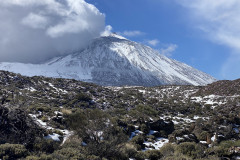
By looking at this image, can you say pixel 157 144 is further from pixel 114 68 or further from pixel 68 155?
pixel 114 68

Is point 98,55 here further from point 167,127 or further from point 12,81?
point 167,127

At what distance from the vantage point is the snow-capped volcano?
138 metres

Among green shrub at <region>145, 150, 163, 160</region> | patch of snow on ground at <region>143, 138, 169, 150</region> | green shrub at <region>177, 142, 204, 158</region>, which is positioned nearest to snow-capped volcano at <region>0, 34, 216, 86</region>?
patch of snow on ground at <region>143, 138, 169, 150</region>

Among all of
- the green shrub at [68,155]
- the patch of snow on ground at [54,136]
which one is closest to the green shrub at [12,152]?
the green shrub at [68,155]

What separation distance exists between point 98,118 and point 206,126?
1263 centimetres

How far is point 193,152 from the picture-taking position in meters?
10.3

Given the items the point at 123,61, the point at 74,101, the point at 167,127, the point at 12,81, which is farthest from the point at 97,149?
the point at 123,61

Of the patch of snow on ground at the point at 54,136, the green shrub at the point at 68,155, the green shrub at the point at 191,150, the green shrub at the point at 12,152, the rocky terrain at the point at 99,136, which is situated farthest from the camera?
the patch of snow on ground at the point at 54,136

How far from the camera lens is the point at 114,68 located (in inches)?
6353

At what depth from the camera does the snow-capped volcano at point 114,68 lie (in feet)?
452

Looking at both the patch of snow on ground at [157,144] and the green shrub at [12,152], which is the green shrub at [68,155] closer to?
the green shrub at [12,152]

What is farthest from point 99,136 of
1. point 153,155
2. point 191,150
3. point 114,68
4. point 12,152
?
point 114,68

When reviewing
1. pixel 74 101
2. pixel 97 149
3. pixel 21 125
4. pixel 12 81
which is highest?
pixel 12 81

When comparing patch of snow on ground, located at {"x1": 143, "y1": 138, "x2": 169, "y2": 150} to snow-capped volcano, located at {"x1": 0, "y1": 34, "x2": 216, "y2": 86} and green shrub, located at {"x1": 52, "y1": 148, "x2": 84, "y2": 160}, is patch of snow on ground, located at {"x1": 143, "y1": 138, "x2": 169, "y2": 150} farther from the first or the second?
snow-capped volcano, located at {"x1": 0, "y1": 34, "x2": 216, "y2": 86}
